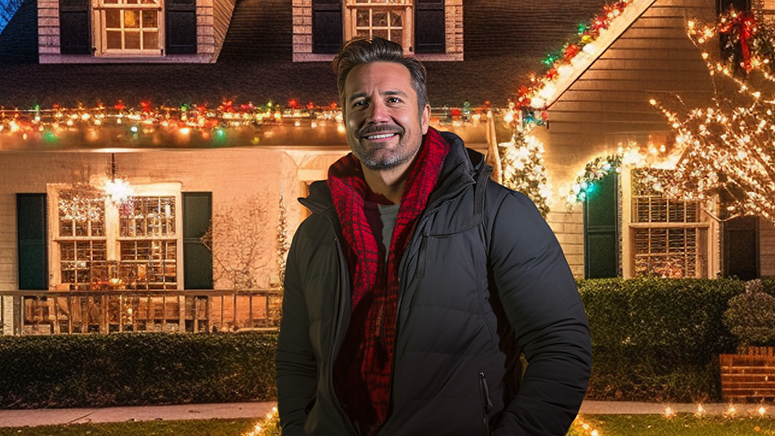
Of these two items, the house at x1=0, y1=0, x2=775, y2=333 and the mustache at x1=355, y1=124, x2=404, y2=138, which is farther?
the house at x1=0, y1=0, x2=775, y2=333

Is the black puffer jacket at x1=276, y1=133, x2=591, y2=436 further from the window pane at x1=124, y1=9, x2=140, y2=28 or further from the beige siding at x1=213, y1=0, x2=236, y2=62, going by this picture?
the window pane at x1=124, y1=9, x2=140, y2=28

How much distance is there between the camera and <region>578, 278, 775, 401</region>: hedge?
8.94m

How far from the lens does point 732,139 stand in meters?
8.12

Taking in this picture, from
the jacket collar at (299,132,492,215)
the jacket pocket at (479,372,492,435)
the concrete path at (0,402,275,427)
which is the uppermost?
the jacket collar at (299,132,492,215)

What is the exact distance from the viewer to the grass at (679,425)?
7085mm

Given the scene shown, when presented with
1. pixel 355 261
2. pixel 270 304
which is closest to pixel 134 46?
pixel 270 304

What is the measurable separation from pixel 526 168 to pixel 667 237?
7.10 feet

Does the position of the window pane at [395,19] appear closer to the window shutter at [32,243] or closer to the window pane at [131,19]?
the window pane at [131,19]

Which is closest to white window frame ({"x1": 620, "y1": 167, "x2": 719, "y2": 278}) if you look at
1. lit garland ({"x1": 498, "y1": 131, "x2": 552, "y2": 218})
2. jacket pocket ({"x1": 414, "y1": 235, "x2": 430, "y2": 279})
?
lit garland ({"x1": 498, "y1": 131, "x2": 552, "y2": 218})

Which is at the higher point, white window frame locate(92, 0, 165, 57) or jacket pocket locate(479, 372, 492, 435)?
white window frame locate(92, 0, 165, 57)

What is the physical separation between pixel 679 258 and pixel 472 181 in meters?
8.29

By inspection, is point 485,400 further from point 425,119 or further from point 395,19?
point 395,19

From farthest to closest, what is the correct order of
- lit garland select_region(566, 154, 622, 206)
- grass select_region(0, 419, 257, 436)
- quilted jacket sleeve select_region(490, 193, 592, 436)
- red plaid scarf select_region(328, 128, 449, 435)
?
1. lit garland select_region(566, 154, 622, 206)
2. grass select_region(0, 419, 257, 436)
3. red plaid scarf select_region(328, 128, 449, 435)
4. quilted jacket sleeve select_region(490, 193, 592, 436)

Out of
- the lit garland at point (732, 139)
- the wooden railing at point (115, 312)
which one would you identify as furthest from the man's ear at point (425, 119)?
the wooden railing at point (115, 312)
